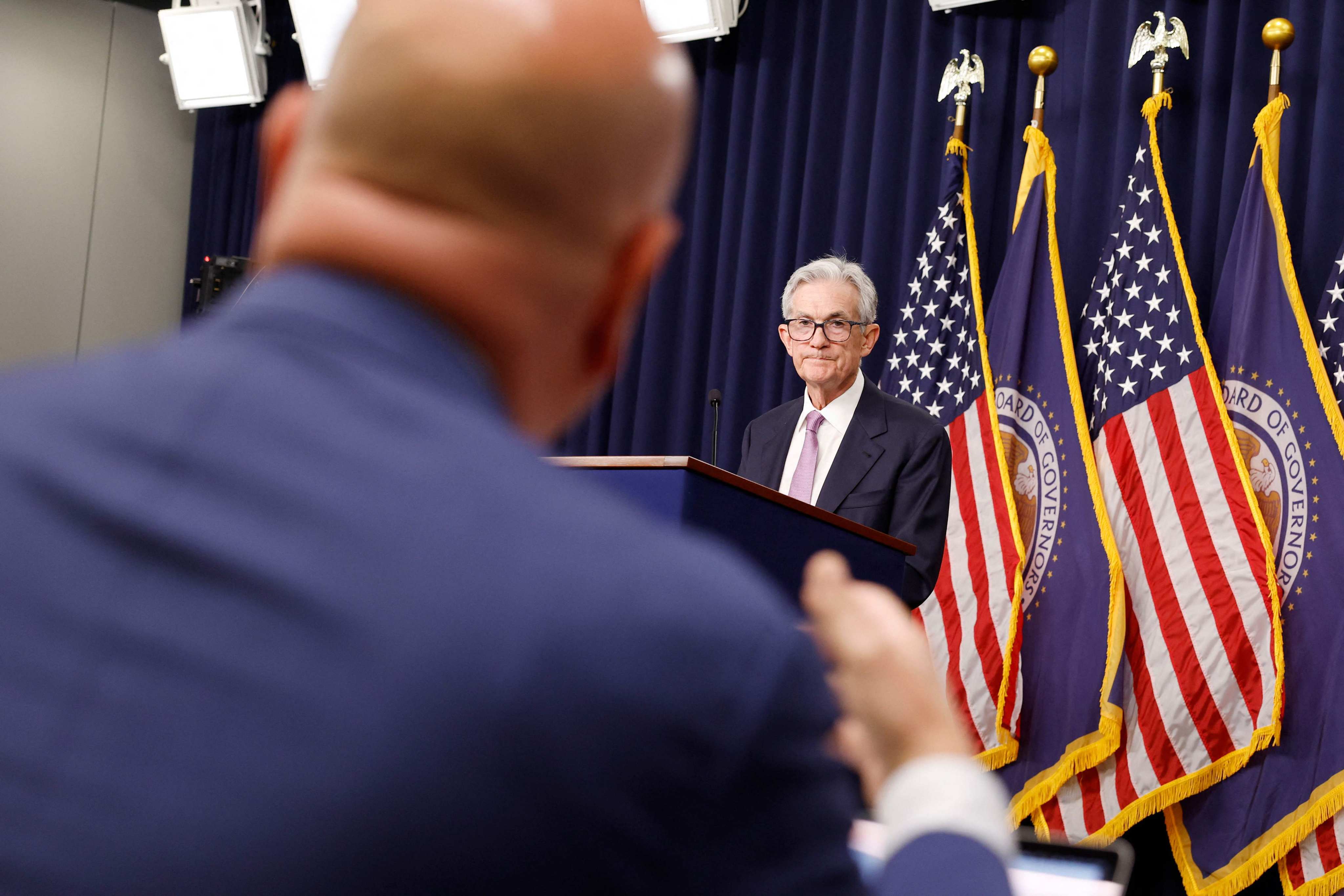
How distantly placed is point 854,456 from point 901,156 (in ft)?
6.61

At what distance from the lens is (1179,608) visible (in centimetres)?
380

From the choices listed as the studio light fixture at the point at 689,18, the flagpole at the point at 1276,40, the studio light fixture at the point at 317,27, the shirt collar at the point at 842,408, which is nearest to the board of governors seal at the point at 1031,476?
the shirt collar at the point at 842,408

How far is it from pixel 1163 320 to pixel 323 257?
12.7 ft

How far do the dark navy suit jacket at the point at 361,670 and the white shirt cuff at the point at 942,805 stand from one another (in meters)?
0.06

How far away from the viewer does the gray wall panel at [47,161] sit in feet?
21.2

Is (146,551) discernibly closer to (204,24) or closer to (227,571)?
(227,571)

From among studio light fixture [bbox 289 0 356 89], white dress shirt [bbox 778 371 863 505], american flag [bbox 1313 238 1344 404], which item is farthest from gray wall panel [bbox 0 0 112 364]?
american flag [bbox 1313 238 1344 404]

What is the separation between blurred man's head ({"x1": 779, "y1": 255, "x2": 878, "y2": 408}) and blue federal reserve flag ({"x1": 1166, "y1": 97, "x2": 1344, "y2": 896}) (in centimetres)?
115

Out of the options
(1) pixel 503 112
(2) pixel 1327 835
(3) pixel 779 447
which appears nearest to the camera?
(1) pixel 503 112

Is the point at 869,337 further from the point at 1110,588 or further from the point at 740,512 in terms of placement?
the point at 740,512

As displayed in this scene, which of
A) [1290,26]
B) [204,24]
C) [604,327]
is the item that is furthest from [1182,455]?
[204,24]

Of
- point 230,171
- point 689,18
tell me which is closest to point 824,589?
point 689,18

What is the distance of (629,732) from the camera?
1.46ft

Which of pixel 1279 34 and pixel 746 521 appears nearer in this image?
pixel 746 521
